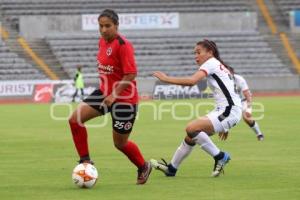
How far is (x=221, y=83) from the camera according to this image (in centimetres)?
Result: 1216

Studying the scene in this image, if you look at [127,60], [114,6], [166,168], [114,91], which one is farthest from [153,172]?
[114,6]

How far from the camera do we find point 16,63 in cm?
4625

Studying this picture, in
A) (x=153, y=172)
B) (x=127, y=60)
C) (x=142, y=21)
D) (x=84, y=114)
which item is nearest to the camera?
(x=127, y=60)

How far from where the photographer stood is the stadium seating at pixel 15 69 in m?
45.3

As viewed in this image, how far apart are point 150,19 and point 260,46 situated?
6.74 m

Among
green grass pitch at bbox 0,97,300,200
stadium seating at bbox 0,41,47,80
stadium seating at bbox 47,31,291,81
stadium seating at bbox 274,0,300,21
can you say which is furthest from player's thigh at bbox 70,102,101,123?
stadium seating at bbox 274,0,300,21

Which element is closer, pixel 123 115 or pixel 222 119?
pixel 123 115

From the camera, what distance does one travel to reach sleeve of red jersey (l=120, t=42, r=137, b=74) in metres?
11.0

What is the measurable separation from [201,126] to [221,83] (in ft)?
2.19

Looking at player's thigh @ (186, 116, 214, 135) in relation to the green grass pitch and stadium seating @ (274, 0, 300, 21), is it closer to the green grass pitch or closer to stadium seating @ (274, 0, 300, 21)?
the green grass pitch

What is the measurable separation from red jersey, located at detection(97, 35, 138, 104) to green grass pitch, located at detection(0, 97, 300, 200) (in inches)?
47.5

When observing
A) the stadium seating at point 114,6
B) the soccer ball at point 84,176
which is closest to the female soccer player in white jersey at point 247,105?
the soccer ball at point 84,176

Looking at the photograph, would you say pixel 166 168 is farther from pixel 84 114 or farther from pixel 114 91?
pixel 114 91

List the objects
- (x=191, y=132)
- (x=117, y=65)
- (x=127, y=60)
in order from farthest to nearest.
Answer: (x=191, y=132) → (x=117, y=65) → (x=127, y=60)
